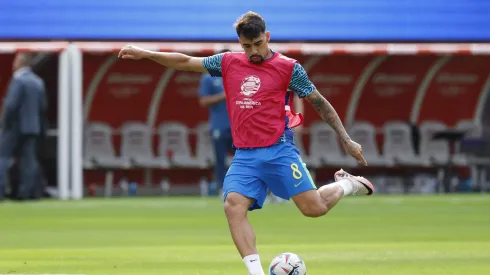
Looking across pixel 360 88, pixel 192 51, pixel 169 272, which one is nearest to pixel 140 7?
pixel 192 51

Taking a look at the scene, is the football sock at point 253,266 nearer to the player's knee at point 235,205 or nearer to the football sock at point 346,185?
the player's knee at point 235,205

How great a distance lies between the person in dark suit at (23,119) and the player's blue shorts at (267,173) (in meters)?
13.4

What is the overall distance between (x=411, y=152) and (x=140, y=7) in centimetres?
726

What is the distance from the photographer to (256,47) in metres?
9.41

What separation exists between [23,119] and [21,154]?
856 mm

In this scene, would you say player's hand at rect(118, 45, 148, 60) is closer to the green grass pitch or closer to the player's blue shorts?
the player's blue shorts

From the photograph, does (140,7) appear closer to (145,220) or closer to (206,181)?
(206,181)

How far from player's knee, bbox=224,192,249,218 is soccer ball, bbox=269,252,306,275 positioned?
412 millimetres

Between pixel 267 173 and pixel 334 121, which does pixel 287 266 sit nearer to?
pixel 267 173

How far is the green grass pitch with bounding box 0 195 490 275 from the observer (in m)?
11.0

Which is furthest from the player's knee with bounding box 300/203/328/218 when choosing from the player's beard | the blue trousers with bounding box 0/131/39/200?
the blue trousers with bounding box 0/131/39/200

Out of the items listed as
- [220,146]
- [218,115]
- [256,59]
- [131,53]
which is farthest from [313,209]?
[220,146]

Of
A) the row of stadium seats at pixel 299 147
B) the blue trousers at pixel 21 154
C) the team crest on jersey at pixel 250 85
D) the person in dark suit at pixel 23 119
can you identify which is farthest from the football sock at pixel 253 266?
the row of stadium seats at pixel 299 147

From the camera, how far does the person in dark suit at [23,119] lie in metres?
22.5
